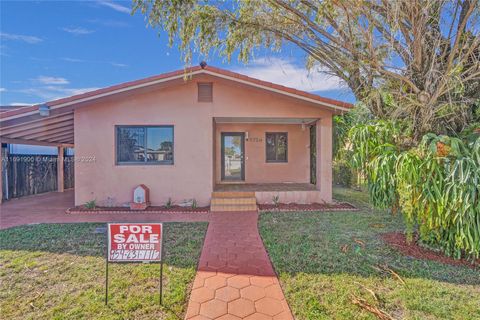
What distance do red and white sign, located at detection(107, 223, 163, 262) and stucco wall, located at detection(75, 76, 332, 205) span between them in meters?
5.30

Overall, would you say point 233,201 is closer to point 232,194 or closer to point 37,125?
point 232,194

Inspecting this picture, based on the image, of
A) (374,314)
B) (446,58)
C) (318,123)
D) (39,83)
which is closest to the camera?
(374,314)

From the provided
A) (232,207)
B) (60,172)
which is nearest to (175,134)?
(232,207)

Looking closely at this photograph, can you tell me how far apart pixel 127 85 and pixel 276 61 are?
469 cm

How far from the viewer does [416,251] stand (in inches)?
177

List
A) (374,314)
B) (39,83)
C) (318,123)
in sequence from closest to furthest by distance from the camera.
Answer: (374,314) → (318,123) → (39,83)

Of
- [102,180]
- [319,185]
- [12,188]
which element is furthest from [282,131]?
[12,188]

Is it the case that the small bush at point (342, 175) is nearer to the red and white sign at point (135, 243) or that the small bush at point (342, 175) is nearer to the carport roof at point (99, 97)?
the carport roof at point (99, 97)

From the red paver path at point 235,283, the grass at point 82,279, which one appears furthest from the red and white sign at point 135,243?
the red paver path at point 235,283

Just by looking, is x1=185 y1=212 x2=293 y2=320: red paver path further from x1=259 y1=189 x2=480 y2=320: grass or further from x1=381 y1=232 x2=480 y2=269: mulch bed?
x1=381 y1=232 x2=480 y2=269: mulch bed

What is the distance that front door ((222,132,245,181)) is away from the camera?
11784 mm

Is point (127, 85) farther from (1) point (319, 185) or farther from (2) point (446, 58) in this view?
(2) point (446, 58)

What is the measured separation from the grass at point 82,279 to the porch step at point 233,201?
2.70 metres

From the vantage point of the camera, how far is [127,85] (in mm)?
7543
